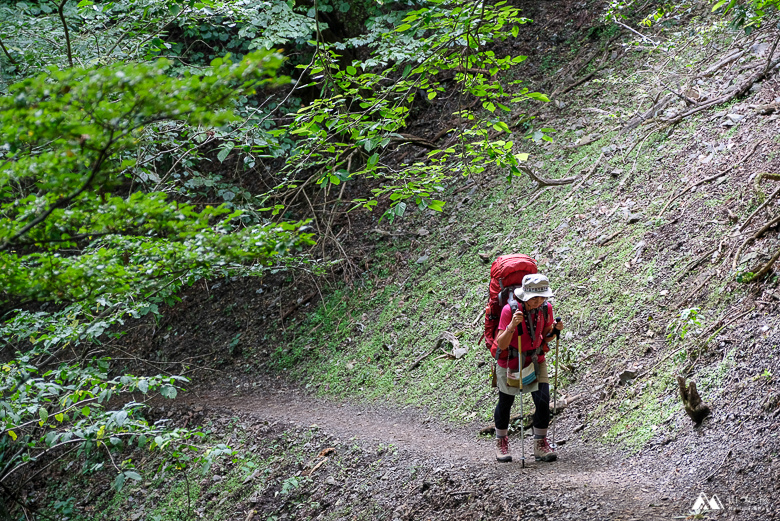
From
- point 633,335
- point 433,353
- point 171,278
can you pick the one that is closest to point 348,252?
point 433,353

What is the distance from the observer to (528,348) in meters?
4.77

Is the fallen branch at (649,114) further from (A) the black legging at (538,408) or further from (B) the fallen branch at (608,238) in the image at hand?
(A) the black legging at (538,408)

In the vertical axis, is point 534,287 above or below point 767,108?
below

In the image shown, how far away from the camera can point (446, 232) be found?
10.5m

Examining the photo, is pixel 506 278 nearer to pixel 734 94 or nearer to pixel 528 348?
pixel 528 348

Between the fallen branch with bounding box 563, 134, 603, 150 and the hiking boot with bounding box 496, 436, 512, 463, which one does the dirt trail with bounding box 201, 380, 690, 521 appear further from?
the fallen branch with bounding box 563, 134, 603, 150

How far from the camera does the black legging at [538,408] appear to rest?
483 cm

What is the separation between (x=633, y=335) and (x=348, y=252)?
671 centimetres

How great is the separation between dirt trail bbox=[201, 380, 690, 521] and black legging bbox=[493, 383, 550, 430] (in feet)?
1.13

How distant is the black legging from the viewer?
483cm

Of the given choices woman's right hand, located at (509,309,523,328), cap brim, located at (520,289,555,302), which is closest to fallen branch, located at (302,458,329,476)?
woman's right hand, located at (509,309,523,328)

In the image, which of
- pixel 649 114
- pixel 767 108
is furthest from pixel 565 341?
pixel 649 114

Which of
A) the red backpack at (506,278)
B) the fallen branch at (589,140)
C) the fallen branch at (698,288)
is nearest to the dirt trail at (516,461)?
the red backpack at (506,278)

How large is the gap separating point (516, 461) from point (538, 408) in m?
0.57
